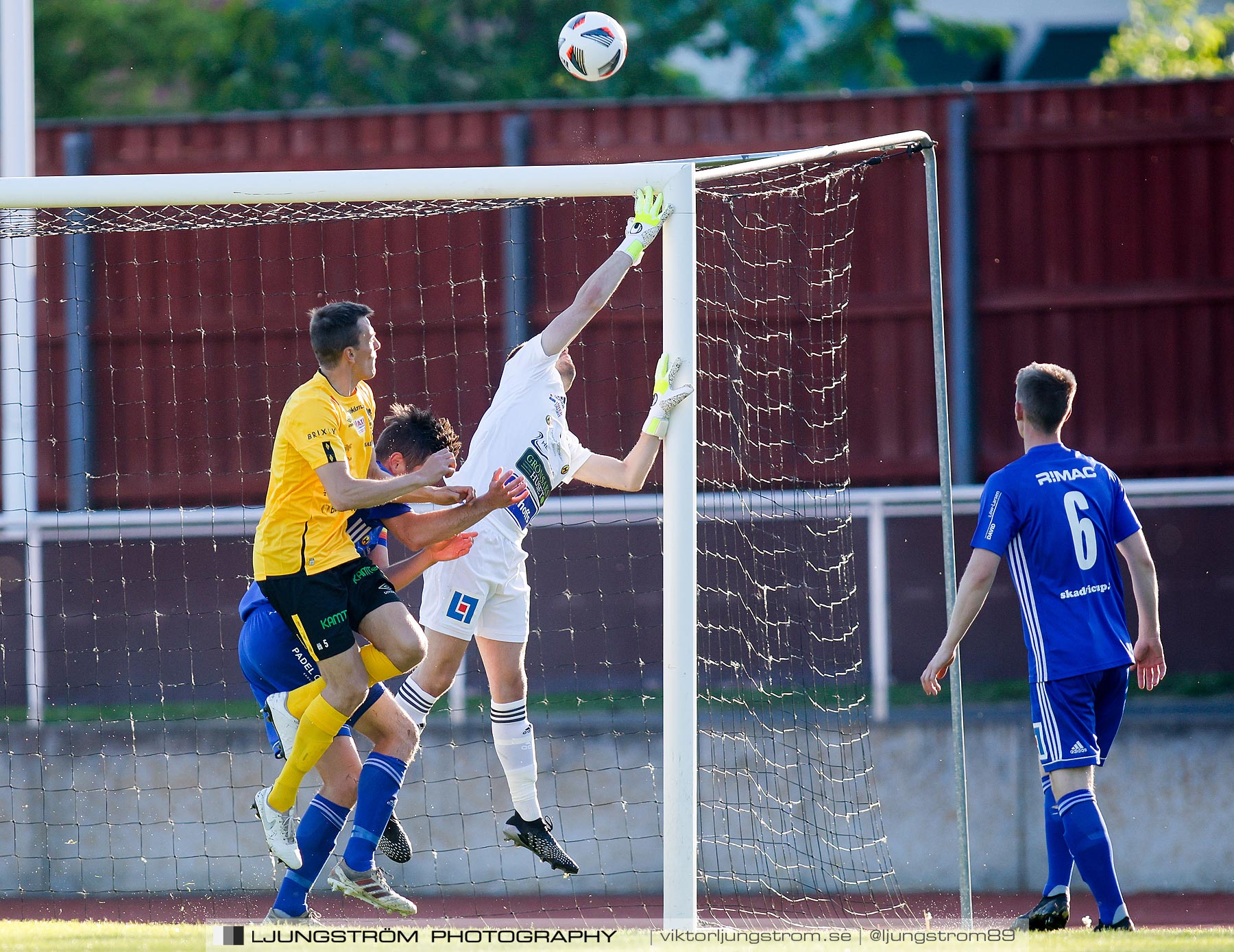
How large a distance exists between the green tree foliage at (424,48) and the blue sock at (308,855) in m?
11.6

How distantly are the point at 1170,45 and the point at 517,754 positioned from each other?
13.4m

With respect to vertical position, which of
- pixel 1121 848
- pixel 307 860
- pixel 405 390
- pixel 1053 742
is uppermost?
pixel 405 390

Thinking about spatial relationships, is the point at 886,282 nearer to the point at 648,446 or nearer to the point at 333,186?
the point at 648,446

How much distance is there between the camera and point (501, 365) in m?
9.80

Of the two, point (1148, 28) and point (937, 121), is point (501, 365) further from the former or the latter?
point (1148, 28)

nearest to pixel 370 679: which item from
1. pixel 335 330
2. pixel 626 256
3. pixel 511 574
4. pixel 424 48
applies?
pixel 511 574

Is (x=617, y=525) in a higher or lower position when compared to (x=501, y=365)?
lower

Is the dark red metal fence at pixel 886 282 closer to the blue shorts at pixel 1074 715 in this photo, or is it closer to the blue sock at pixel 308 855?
the blue shorts at pixel 1074 715

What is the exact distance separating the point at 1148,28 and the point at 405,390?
1097 centimetres

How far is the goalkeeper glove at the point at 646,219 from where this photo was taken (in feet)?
15.8

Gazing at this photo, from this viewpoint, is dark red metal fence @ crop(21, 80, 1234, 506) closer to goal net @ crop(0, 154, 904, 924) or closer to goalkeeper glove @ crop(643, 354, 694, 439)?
goal net @ crop(0, 154, 904, 924)

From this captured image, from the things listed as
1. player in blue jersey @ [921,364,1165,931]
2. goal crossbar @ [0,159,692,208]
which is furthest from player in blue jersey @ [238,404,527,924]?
player in blue jersey @ [921,364,1165,931]

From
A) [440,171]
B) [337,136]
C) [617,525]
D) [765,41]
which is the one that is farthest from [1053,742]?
[765,41]

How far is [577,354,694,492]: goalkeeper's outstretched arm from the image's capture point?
476 cm
